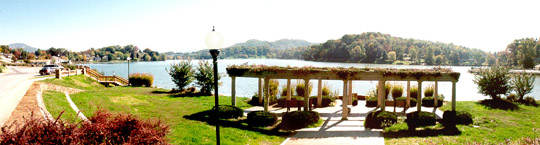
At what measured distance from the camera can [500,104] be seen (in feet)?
60.7

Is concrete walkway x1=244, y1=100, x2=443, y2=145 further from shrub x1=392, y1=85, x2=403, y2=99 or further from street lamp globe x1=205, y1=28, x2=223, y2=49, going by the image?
shrub x1=392, y1=85, x2=403, y2=99

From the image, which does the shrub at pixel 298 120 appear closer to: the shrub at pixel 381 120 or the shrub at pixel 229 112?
the shrub at pixel 229 112

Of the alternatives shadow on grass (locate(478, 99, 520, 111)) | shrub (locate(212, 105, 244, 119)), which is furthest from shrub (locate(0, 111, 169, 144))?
shadow on grass (locate(478, 99, 520, 111))

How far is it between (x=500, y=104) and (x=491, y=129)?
8.20 metres

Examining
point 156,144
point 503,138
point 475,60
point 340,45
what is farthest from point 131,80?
point 475,60

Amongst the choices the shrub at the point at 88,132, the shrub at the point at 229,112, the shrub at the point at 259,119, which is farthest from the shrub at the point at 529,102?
the shrub at the point at 88,132

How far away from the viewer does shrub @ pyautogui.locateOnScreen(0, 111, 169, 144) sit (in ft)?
15.7

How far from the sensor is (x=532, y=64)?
76188mm

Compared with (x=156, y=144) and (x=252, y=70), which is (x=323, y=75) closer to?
(x=252, y=70)

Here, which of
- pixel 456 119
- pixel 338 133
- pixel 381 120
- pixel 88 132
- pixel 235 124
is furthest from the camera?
pixel 456 119

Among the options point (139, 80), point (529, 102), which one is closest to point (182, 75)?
point (139, 80)

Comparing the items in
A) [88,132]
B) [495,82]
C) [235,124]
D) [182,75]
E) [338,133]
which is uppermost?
[182,75]

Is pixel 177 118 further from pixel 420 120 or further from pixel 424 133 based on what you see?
pixel 420 120

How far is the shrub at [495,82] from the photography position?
19.5 metres
